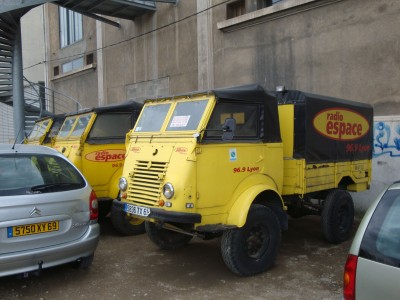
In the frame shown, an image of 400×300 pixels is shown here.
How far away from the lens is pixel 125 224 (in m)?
6.84

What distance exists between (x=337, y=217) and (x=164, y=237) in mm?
2728

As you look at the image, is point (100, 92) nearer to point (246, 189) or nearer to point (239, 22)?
point (239, 22)

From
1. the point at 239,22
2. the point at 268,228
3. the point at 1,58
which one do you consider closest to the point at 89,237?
the point at 268,228

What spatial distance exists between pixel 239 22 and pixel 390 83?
4.35m

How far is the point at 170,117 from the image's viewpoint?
537cm

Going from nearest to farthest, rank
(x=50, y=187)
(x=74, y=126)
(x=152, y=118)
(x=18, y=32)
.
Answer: (x=50, y=187) → (x=152, y=118) → (x=74, y=126) → (x=18, y=32)

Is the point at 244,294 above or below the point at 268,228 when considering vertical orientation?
below

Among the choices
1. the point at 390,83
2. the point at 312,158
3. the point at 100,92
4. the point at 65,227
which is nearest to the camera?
the point at 65,227

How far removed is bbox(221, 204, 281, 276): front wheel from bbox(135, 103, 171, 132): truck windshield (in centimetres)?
167

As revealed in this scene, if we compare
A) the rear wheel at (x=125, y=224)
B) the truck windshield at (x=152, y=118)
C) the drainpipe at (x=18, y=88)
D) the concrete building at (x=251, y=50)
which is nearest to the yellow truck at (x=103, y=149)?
the rear wheel at (x=125, y=224)

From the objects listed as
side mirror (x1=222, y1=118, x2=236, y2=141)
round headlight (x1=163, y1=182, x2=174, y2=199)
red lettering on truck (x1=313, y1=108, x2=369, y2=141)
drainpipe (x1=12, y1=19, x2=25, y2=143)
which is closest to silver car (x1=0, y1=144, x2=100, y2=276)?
round headlight (x1=163, y1=182, x2=174, y2=199)

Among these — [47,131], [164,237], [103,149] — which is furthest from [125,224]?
[47,131]

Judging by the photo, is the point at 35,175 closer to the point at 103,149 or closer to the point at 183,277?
the point at 183,277

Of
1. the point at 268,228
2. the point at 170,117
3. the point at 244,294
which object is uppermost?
the point at 170,117
